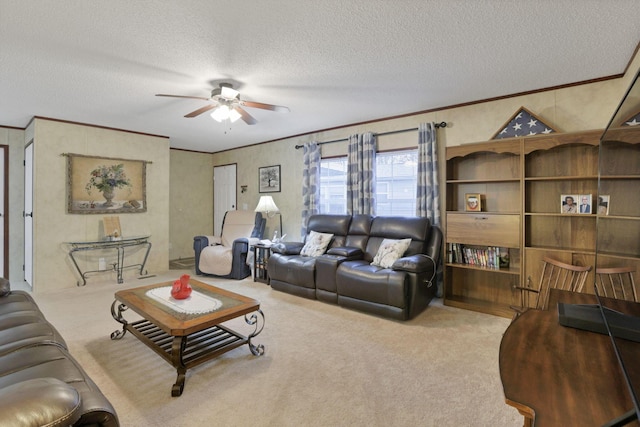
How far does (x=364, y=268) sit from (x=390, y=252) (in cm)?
41

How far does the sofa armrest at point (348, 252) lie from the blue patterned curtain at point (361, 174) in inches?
28.2

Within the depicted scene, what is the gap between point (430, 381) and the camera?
2148 millimetres

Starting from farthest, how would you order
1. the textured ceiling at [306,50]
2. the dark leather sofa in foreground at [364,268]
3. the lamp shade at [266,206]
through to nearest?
the lamp shade at [266,206] → the dark leather sofa in foreground at [364,268] → the textured ceiling at [306,50]

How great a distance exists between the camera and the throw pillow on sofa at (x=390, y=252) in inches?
143

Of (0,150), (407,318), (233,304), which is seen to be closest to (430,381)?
(407,318)

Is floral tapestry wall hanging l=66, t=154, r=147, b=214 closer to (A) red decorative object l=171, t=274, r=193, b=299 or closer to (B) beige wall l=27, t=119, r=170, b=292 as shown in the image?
(B) beige wall l=27, t=119, r=170, b=292

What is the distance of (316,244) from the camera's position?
4.39 m

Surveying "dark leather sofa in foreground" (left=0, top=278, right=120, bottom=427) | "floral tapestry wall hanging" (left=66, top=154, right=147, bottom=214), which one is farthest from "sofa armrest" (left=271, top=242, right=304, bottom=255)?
"dark leather sofa in foreground" (left=0, top=278, right=120, bottom=427)

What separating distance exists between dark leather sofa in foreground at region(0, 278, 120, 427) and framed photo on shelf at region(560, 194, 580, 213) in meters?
3.82

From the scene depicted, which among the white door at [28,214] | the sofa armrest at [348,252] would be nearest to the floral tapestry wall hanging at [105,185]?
the white door at [28,214]

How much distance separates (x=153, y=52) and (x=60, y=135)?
3.07 metres

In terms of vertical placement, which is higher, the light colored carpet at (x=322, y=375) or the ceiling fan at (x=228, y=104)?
the ceiling fan at (x=228, y=104)

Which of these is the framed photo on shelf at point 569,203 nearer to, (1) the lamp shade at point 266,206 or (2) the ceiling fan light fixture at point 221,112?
(2) the ceiling fan light fixture at point 221,112

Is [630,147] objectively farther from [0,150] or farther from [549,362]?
[0,150]
